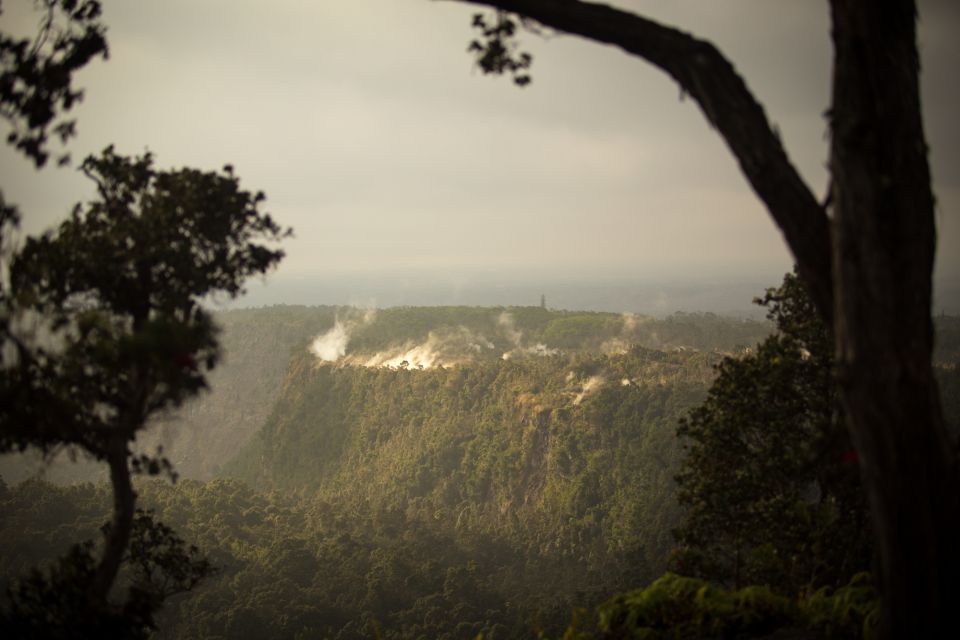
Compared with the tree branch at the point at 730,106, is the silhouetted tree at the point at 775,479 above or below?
below

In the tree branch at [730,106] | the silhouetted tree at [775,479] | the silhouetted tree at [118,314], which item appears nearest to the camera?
the tree branch at [730,106]

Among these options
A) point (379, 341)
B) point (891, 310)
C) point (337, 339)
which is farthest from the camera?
point (337, 339)

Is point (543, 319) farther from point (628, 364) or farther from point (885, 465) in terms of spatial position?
point (885, 465)

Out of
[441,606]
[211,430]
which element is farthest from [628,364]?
[211,430]

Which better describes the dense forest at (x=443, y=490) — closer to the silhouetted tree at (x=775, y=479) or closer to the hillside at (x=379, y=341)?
the hillside at (x=379, y=341)

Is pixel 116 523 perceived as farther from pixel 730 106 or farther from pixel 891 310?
pixel 891 310

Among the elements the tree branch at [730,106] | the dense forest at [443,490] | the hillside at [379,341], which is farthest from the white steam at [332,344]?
the tree branch at [730,106]

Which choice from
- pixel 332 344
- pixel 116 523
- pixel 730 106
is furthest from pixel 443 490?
pixel 730 106
